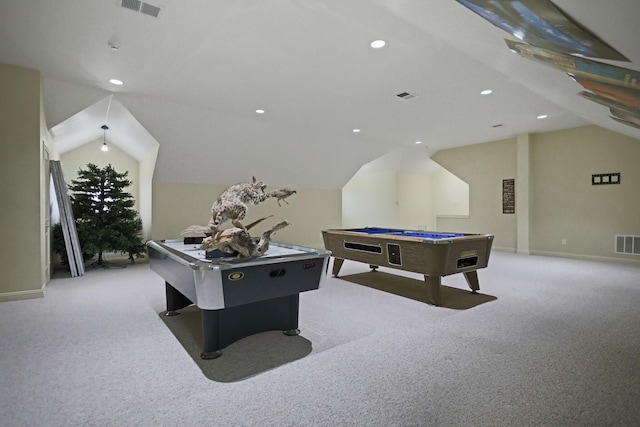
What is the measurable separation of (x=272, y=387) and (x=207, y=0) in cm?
282

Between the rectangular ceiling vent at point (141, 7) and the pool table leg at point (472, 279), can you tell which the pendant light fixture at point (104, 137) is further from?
the pool table leg at point (472, 279)

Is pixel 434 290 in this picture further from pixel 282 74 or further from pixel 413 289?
pixel 282 74

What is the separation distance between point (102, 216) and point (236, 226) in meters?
4.33

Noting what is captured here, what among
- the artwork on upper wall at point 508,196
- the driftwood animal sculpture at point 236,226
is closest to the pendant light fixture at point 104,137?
the driftwood animal sculpture at point 236,226

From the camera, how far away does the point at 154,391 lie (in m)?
1.97

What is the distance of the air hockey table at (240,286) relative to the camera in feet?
7.20

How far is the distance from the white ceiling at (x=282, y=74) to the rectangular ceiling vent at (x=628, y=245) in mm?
2410

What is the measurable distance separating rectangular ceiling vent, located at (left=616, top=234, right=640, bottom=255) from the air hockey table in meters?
6.73

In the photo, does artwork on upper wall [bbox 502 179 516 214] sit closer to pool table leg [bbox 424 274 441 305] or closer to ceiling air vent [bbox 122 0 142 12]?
pool table leg [bbox 424 274 441 305]

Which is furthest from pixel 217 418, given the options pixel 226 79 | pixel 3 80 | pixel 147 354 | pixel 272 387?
pixel 3 80

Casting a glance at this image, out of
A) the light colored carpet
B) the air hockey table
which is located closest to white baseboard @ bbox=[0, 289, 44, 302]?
the light colored carpet

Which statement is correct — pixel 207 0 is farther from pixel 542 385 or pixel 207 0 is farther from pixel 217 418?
pixel 542 385

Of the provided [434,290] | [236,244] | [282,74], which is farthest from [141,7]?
[434,290]

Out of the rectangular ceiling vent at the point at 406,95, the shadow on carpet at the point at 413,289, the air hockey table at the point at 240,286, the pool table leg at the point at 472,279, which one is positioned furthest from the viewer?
the rectangular ceiling vent at the point at 406,95
